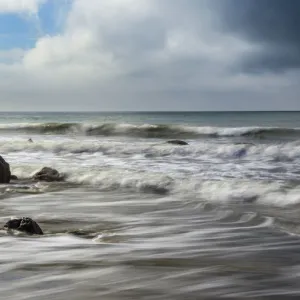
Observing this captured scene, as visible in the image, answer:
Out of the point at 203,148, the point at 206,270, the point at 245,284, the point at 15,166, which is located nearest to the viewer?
the point at 245,284

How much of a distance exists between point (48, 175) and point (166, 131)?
2360 cm

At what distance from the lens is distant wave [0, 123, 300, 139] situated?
30.2m

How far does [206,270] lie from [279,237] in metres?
1.39

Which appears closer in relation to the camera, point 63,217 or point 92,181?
point 63,217

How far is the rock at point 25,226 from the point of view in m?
4.59

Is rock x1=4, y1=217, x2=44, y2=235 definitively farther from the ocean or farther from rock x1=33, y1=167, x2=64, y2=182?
rock x1=33, y1=167, x2=64, y2=182

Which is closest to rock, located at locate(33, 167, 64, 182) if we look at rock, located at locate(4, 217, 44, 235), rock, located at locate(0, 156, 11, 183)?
rock, located at locate(0, 156, 11, 183)

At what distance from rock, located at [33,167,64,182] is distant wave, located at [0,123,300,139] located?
19674 mm

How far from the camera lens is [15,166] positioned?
11367 mm

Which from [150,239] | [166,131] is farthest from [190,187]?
[166,131]

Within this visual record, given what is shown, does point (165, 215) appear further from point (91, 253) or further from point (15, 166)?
point (15, 166)

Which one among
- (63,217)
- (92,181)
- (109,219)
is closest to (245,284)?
(109,219)

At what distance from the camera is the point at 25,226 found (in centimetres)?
461

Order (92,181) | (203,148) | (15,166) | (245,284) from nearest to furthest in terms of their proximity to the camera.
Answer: (245,284), (92,181), (15,166), (203,148)
